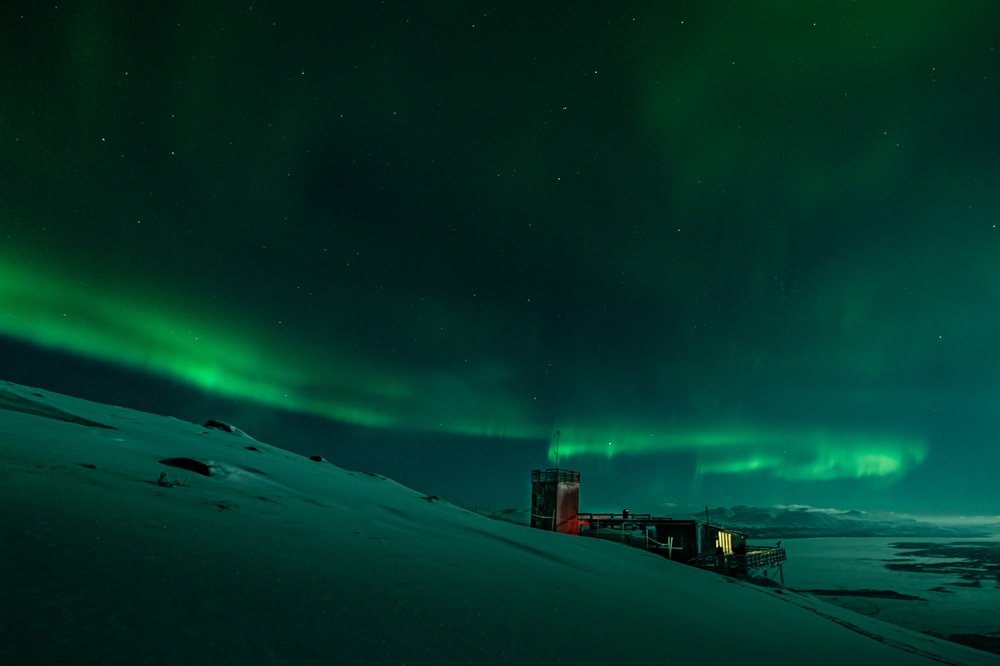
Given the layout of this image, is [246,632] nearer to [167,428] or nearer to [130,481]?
[130,481]

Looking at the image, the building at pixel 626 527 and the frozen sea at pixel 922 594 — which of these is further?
the frozen sea at pixel 922 594

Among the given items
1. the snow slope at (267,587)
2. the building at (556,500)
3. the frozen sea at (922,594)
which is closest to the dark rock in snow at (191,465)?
the snow slope at (267,587)

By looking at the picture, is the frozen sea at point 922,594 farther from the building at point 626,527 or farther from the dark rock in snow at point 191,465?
the dark rock in snow at point 191,465

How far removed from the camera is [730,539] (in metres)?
36.4

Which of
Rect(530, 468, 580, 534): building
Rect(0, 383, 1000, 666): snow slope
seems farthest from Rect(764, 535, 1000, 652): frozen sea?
Rect(0, 383, 1000, 666): snow slope

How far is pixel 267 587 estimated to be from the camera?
320 centimetres

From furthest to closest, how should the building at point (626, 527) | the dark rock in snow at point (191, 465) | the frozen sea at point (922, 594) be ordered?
the frozen sea at point (922, 594) < the building at point (626, 527) < the dark rock in snow at point (191, 465)

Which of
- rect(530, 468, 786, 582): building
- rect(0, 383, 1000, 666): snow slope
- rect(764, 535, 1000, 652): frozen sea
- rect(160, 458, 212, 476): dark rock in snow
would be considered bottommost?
rect(764, 535, 1000, 652): frozen sea

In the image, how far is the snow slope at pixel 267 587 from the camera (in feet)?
7.50

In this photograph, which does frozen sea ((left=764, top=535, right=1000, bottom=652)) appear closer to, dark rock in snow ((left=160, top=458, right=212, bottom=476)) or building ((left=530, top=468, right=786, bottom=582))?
A: building ((left=530, top=468, right=786, bottom=582))

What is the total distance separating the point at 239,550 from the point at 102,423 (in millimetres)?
8760

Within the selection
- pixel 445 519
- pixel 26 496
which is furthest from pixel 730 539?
pixel 26 496

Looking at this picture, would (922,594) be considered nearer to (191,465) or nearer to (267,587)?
(191,465)

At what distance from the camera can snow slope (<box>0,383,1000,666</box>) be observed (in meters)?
2.29
